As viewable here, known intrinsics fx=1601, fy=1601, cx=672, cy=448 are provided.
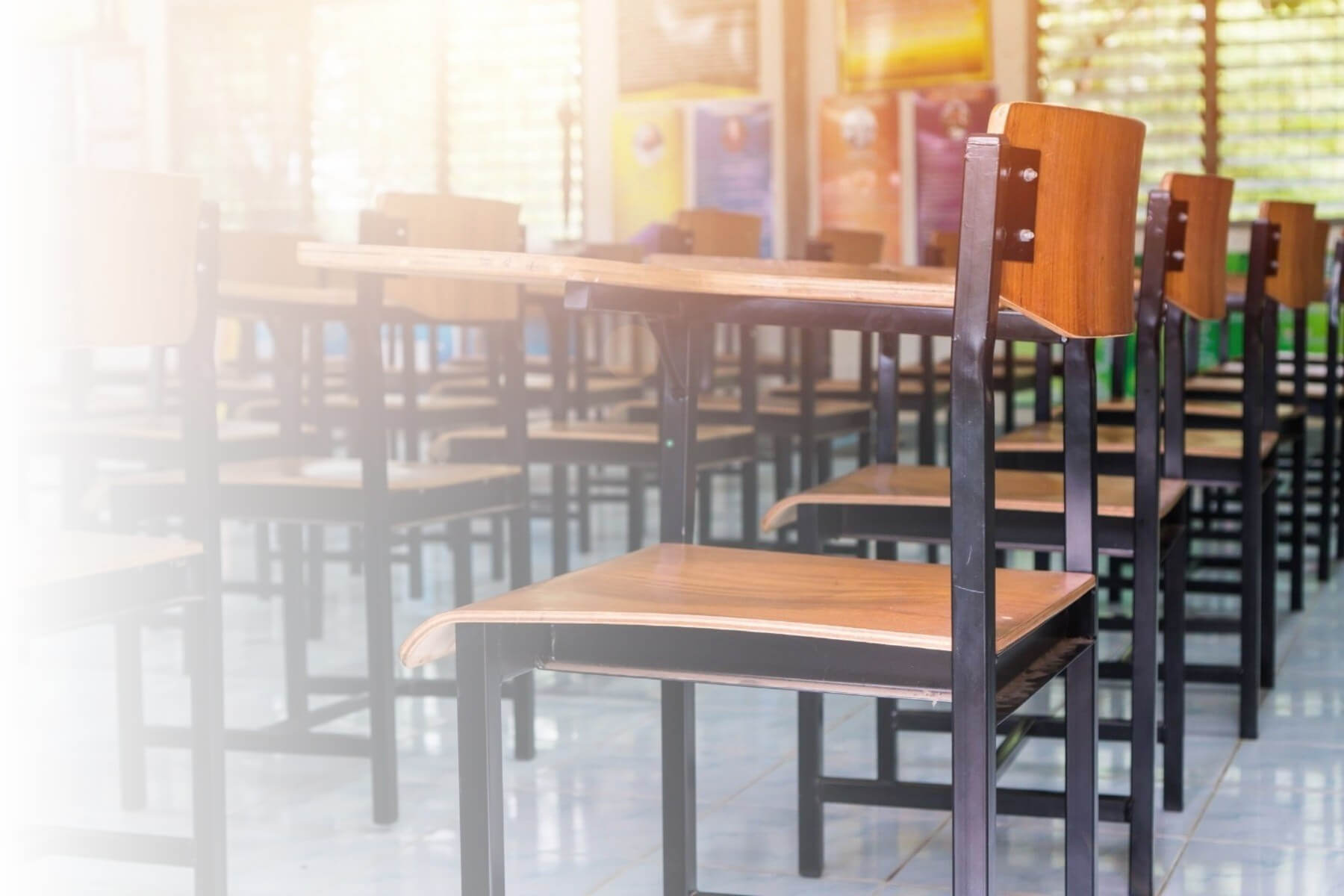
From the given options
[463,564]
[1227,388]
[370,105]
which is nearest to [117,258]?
[463,564]

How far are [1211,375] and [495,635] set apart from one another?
3598mm

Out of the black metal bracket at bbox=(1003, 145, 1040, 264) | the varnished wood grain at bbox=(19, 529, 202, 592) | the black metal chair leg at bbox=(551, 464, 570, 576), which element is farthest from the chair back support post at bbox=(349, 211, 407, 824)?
the black metal bracket at bbox=(1003, 145, 1040, 264)

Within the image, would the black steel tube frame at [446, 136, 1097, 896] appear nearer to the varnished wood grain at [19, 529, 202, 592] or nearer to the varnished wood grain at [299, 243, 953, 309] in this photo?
the varnished wood grain at [299, 243, 953, 309]

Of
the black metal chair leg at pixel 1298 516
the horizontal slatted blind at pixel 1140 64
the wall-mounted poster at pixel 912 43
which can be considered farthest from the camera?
the wall-mounted poster at pixel 912 43

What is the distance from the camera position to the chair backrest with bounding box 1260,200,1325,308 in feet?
11.0

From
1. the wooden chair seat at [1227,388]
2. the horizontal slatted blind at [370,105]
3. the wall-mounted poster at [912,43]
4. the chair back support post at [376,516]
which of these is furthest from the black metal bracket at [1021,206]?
the horizontal slatted blind at [370,105]

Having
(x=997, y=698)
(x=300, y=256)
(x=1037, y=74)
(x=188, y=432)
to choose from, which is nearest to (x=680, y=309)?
(x=300, y=256)

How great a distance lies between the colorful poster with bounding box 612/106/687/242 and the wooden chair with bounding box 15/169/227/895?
5781 mm

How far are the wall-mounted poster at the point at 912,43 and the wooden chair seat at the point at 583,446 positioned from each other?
4284 mm

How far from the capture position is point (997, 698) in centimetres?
135

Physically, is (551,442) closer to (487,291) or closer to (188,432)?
(487,291)

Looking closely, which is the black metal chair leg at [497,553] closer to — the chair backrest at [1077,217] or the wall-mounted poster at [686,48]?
the chair backrest at [1077,217]

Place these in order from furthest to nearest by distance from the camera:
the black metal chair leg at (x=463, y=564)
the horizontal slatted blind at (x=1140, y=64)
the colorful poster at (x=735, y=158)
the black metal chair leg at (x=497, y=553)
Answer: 1. the colorful poster at (x=735, y=158)
2. the horizontal slatted blind at (x=1140, y=64)
3. the black metal chair leg at (x=497, y=553)
4. the black metal chair leg at (x=463, y=564)

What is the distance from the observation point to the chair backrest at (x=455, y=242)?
8.46 feet
